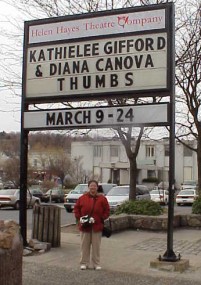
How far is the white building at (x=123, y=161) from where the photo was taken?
8338 cm

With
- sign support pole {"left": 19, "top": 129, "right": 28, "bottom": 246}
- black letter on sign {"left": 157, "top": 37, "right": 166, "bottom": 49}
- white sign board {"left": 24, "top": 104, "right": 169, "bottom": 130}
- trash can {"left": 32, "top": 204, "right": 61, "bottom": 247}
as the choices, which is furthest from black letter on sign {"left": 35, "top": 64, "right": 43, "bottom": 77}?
trash can {"left": 32, "top": 204, "right": 61, "bottom": 247}

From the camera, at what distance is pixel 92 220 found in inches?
346

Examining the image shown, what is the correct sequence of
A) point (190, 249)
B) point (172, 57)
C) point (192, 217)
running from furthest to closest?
point (192, 217)
point (190, 249)
point (172, 57)

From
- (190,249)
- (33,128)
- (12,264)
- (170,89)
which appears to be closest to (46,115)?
(33,128)

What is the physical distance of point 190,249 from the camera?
465 inches

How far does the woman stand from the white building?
7204 centimetres

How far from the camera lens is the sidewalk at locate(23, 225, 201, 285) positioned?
7.92m

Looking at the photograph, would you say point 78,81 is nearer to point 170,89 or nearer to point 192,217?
point 170,89

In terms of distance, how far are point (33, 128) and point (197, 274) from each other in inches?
176

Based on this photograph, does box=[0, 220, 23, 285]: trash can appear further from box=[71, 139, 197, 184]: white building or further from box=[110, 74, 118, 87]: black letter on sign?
box=[71, 139, 197, 184]: white building

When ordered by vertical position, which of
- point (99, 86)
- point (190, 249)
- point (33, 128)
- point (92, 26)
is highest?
point (92, 26)

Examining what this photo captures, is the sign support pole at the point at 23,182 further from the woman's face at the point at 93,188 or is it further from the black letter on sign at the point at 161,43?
the black letter on sign at the point at 161,43

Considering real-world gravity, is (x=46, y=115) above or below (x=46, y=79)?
below

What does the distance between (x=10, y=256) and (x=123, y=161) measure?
80.5 m
